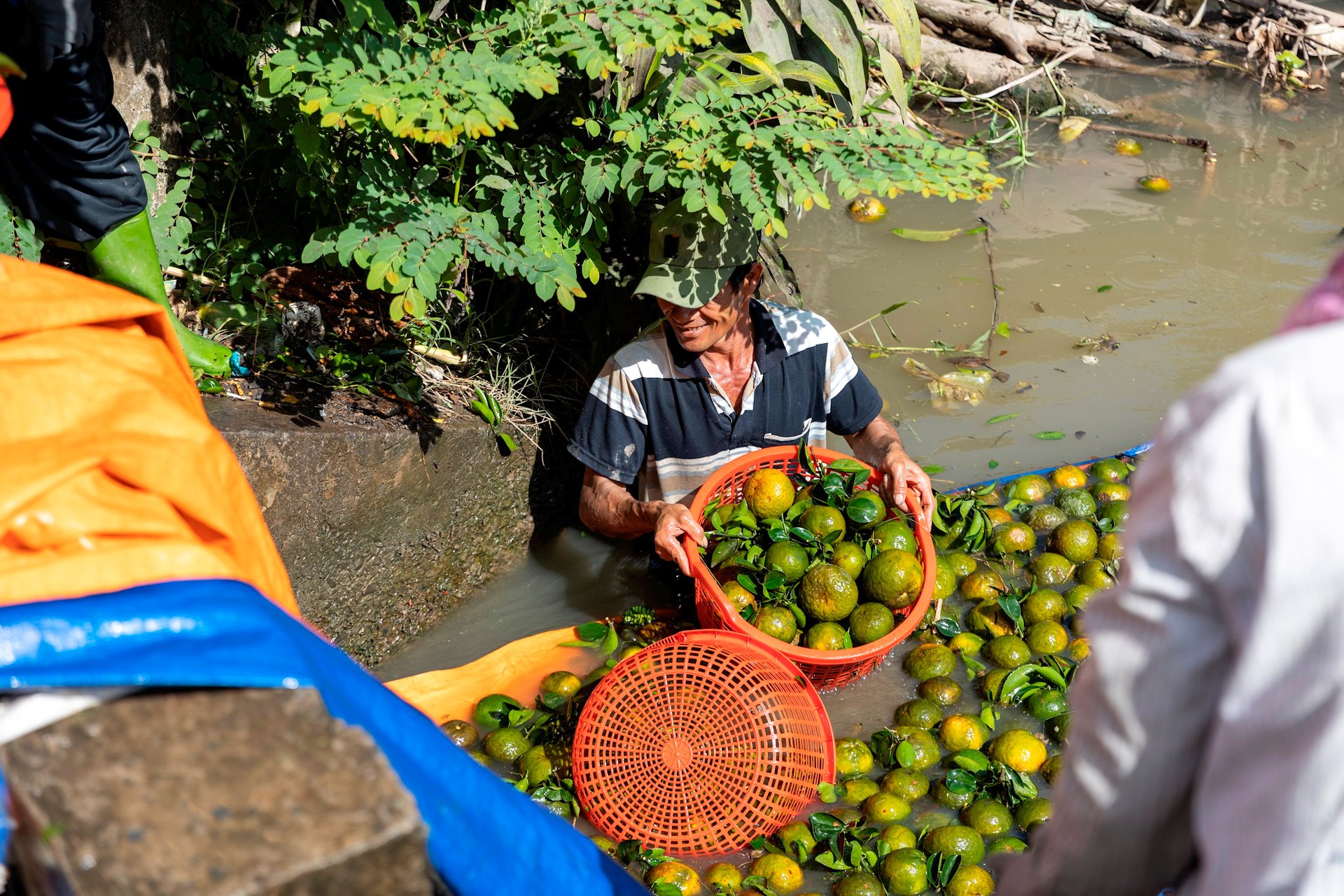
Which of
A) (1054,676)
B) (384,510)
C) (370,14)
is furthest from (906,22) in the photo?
(384,510)

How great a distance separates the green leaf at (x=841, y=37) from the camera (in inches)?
141

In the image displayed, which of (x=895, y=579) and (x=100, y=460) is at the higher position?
(x=100, y=460)

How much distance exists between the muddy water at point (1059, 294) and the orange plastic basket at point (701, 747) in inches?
16.3

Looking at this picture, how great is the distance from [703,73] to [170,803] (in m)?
2.84

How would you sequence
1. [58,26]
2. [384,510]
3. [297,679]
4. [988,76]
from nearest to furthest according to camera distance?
[297,679], [58,26], [384,510], [988,76]

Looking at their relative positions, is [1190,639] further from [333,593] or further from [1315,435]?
[333,593]

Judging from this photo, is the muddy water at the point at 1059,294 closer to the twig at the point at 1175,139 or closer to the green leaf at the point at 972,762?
the twig at the point at 1175,139

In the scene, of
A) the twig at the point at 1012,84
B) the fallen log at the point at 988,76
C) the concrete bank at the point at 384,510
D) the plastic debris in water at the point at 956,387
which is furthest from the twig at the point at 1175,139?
the concrete bank at the point at 384,510

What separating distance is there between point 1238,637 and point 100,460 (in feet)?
4.43

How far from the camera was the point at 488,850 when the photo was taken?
1.44m

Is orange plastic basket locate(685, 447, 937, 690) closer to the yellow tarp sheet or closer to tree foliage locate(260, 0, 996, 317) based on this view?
the yellow tarp sheet

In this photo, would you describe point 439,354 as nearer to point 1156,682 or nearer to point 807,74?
point 807,74

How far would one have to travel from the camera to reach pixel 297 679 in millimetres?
1340

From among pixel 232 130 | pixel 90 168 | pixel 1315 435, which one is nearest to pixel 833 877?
pixel 1315 435
